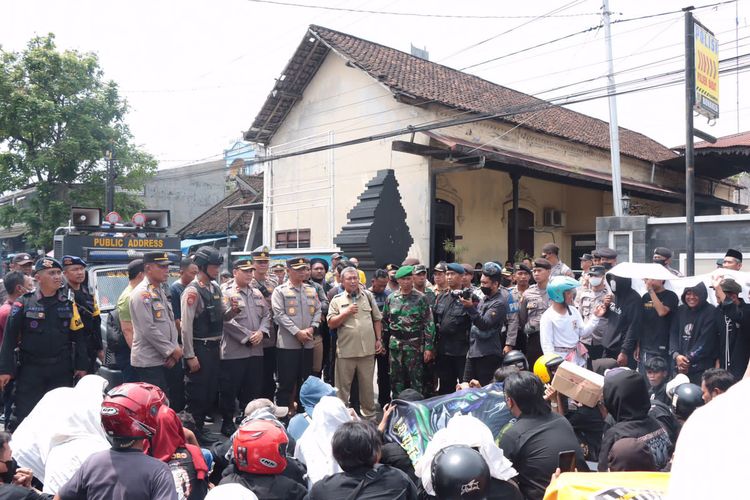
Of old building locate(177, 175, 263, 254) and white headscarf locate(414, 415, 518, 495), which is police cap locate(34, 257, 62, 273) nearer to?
white headscarf locate(414, 415, 518, 495)

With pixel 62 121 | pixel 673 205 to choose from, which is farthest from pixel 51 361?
pixel 673 205

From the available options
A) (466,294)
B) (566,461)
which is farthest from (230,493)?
(466,294)

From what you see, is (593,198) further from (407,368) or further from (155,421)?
(155,421)

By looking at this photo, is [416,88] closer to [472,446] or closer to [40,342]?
[40,342]

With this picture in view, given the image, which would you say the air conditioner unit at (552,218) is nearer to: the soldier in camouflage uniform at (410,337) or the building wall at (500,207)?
the building wall at (500,207)

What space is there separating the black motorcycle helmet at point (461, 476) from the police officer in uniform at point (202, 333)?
3.88m

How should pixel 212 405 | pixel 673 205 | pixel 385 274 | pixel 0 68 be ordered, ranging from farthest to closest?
pixel 673 205 → pixel 0 68 → pixel 385 274 → pixel 212 405

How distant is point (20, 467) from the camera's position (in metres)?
3.38

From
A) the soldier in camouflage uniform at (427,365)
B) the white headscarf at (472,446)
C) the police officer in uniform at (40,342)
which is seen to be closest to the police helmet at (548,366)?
the white headscarf at (472,446)

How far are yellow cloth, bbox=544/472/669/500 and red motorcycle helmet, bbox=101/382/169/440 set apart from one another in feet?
6.03

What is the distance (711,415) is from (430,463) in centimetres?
235

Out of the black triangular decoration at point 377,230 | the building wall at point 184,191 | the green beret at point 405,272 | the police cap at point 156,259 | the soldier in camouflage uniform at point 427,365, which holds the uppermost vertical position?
the building wall at point 184,191

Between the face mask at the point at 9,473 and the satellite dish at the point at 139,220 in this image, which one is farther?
the satellite dish at the point at 139,220

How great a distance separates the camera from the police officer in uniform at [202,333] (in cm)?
602
